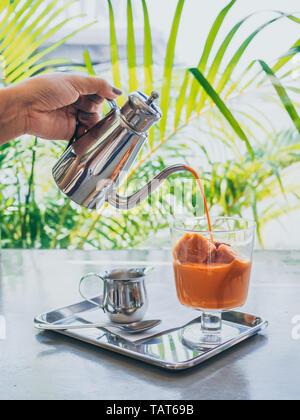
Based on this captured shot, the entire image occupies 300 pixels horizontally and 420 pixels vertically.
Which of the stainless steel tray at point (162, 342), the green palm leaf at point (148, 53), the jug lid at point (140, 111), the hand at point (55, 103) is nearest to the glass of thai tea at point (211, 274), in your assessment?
the stainless steel tray at point (162, 342)

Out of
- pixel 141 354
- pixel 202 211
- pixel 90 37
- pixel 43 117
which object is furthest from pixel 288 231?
pixel 141 354

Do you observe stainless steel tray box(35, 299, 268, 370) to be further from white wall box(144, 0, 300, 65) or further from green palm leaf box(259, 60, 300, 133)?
white wall box(144, 0, 300, 65)

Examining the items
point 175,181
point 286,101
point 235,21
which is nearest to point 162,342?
point 286,101

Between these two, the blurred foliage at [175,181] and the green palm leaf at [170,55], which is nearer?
the green palm leaf at [170,55]

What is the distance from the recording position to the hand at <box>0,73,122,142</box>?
0.89 meters

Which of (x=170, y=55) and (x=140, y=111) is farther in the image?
(x=170, y=55)

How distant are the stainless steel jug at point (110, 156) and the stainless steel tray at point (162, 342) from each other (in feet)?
0.64

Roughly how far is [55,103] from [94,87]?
0.30 ft

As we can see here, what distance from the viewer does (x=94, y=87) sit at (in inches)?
34.9

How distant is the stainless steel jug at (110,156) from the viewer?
0.80 m

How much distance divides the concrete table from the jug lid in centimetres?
34

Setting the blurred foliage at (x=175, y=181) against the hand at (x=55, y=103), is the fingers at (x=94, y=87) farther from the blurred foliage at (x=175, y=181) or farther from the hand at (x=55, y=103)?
the blurred foliage at (x=175, y=181)

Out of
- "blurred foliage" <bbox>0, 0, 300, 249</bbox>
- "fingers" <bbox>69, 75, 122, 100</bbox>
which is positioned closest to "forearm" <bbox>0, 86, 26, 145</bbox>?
"fingers" <bbox>69, 75, 122, 100</bbox>

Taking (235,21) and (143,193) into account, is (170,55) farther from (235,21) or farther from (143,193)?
(235,21)
